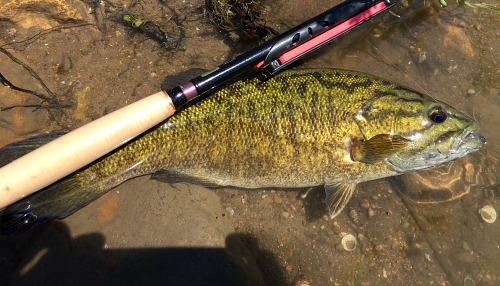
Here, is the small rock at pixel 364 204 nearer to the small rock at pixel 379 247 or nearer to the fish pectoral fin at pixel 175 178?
the small rock at pixel 379 247

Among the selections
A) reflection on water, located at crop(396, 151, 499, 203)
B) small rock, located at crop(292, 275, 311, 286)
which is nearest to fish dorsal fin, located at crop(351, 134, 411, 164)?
reflection on water, located at crop(396, 151, 499, 203)

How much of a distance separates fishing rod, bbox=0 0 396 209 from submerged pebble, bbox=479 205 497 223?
10.1 feet

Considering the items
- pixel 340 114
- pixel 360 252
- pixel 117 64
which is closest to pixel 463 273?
pixel 360 252

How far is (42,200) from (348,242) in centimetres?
340

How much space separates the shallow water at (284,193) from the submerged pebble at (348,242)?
0.06 metres

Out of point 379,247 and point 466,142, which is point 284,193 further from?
point 466,142

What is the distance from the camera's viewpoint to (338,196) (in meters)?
3.90

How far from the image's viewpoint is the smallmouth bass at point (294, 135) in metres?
3.51

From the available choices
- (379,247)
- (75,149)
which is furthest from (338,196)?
(75,149)

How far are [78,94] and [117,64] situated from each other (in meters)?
0.60

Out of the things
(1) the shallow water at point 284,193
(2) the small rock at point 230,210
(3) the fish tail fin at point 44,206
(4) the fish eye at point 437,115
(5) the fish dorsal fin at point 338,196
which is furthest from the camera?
(2) the small rock at point 230,210

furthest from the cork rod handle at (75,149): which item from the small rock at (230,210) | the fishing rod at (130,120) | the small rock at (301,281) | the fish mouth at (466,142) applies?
the fish mouth at (466,142)

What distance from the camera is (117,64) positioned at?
14.1ft

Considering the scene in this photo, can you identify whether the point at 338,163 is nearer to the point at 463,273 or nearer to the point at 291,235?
the point at 291,235
